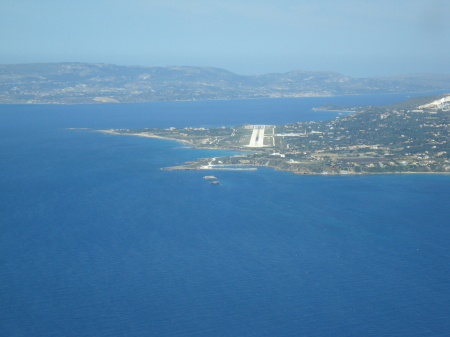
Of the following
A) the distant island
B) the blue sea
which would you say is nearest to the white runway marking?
the distant island

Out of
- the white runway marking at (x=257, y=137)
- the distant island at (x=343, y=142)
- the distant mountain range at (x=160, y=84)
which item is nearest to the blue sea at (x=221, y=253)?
the distant island at (x=343, y=142)

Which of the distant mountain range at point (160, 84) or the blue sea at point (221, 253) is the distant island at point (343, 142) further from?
the distant mountain range at point (160, 84)

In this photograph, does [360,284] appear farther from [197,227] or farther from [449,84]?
[449,84]

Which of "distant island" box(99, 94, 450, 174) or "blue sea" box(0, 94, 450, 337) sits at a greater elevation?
"distant island" box(99, 94, 450, 174)

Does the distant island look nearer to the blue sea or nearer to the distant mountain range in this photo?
the blue sea

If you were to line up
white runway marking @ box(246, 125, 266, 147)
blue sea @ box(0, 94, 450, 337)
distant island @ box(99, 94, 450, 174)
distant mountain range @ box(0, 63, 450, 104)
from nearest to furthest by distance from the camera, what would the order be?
blue sea @ box(0, 94, 450, 337) < distant island @ box(99, 94, 450, 174) < white runway marking @ box(246, 125, 266, 147) < distant mountain range @ box(0, 63, 450, 104)
